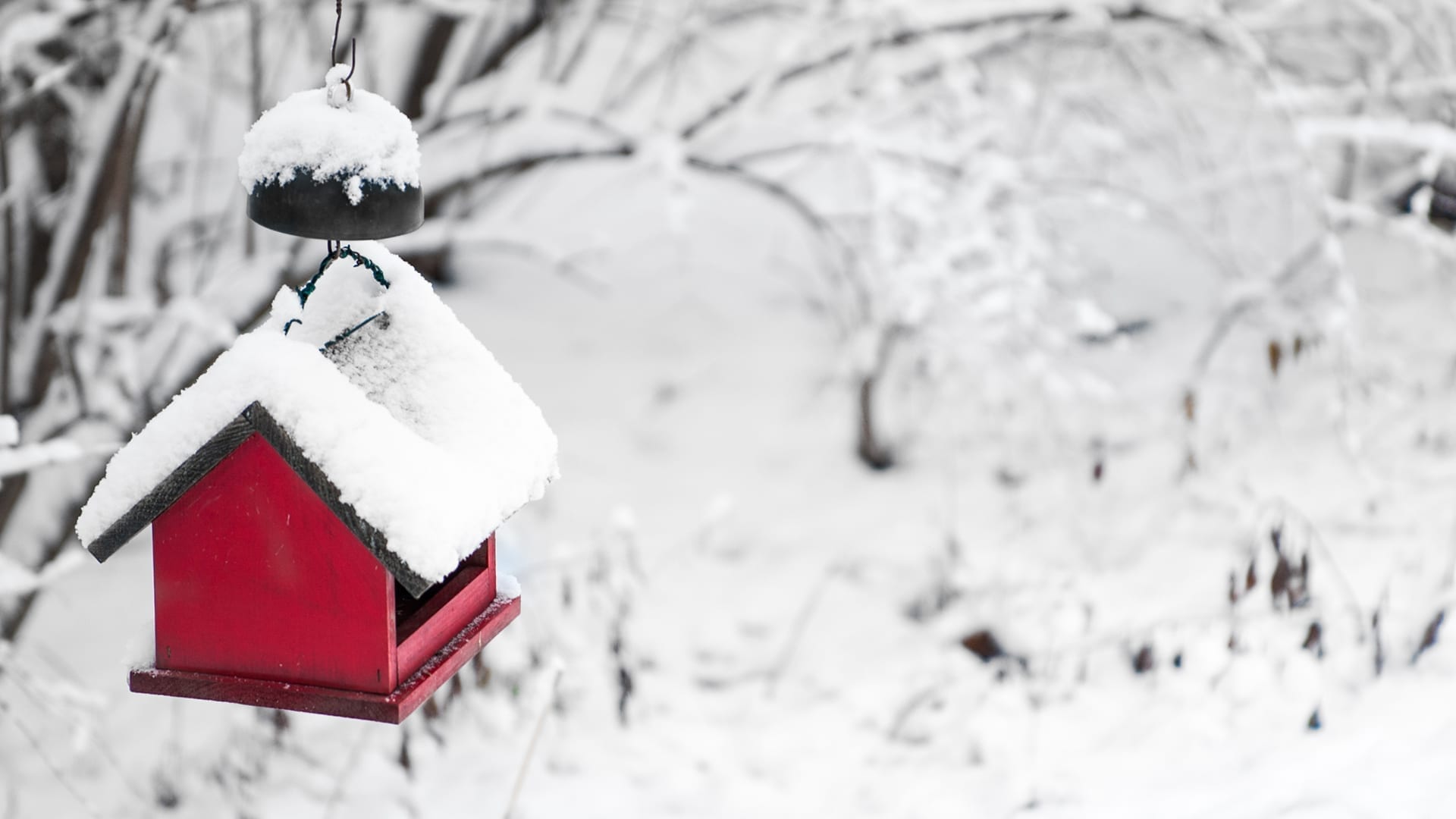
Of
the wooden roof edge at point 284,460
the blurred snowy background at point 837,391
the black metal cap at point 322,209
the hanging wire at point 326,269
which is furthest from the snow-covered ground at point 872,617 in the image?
the black metal cap at point 322,209

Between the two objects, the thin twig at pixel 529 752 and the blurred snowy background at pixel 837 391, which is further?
the blurred snowy background at pixel 837 391

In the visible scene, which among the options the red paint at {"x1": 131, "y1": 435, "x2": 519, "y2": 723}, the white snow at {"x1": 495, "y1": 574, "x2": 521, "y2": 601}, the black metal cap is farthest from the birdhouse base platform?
the black metal cap

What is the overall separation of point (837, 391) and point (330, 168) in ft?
14.8

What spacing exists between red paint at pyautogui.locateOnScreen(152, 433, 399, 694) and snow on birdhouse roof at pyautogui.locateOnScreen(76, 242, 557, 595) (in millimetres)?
95

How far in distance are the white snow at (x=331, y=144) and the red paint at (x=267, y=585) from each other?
12.9 inches

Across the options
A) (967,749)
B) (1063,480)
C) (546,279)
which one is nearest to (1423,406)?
(1063,480)

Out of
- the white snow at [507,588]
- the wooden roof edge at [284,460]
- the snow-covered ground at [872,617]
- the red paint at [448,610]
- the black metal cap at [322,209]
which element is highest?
the black metal cap at [322,209]

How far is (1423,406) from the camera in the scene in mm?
5219

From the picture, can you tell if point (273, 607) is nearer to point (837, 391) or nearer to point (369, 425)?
point (369, 425)

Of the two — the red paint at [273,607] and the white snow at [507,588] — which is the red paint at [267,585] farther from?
the white snow at [507,588]

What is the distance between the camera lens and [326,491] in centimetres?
132

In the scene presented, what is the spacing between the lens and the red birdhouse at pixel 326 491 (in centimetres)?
130

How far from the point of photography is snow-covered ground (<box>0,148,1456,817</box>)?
324 centimetres

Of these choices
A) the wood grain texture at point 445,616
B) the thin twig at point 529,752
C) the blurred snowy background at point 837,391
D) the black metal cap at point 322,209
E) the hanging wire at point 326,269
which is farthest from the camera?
the blurred snowy background at point 837,391
